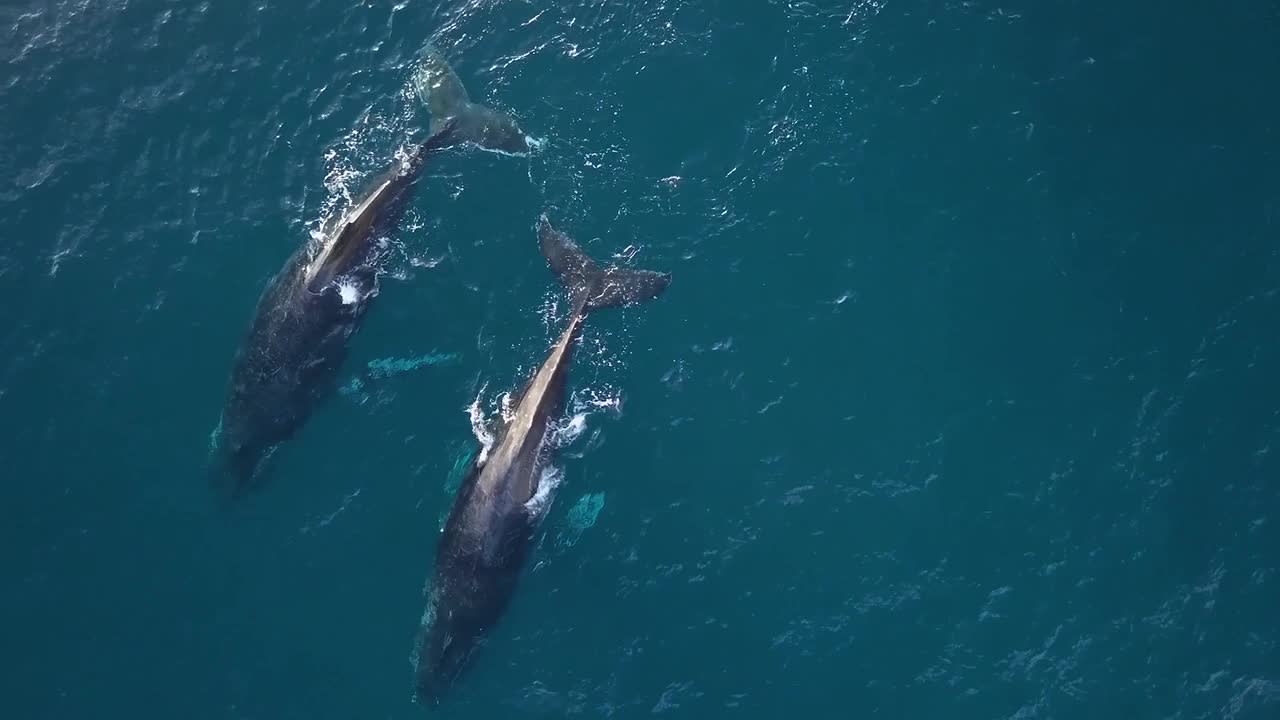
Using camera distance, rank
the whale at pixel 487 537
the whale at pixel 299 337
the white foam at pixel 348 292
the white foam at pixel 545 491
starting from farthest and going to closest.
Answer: the white foam at pixel 348 292
the whale at pixel 299 337
the white foam at pixel 545 491
the whale at pixel 487 537

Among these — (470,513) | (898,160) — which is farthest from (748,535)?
(898,160)

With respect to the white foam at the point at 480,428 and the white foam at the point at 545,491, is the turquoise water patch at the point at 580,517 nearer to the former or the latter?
the white foam at the point at 545,491

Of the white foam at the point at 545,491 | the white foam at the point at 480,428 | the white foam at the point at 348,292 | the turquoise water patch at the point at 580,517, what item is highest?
the white foam at the point at 348,292

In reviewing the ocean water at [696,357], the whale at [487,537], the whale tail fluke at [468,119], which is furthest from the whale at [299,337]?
the whale at [487,537]

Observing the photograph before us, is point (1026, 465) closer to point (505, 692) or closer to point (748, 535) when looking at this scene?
point (748, 535)

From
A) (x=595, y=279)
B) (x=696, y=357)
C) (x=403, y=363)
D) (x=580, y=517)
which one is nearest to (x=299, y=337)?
(x=403, y=363)
